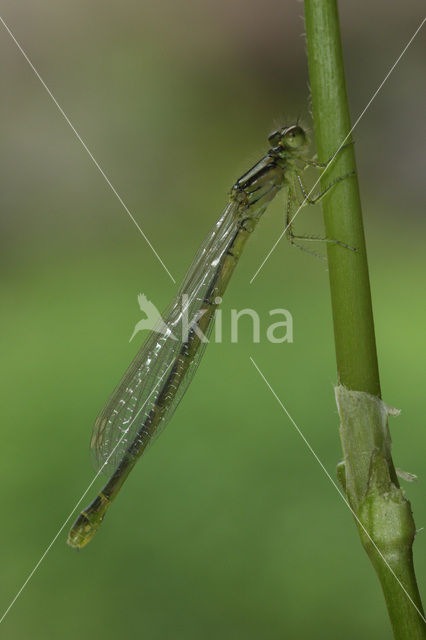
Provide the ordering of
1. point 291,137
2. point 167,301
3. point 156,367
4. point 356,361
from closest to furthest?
point 356,361, point 291,137, point 156,367, point 167,301

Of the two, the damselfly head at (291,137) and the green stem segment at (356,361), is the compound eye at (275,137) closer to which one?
the damselfly head at (291,137)

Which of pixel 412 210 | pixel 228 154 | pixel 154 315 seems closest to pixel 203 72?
pixel 228 154

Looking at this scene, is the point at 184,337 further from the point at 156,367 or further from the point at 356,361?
the point at 356,361

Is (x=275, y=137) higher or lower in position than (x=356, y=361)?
higher

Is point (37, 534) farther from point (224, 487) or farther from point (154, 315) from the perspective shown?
point (154, 315)

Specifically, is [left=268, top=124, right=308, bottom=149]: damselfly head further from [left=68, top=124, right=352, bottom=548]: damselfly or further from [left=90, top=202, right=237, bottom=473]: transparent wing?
[left=90, top=202, right=237, bottom=473]: transparent wing

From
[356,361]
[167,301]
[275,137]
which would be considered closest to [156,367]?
[275,137]

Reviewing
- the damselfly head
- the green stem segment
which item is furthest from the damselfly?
the green stem segment
